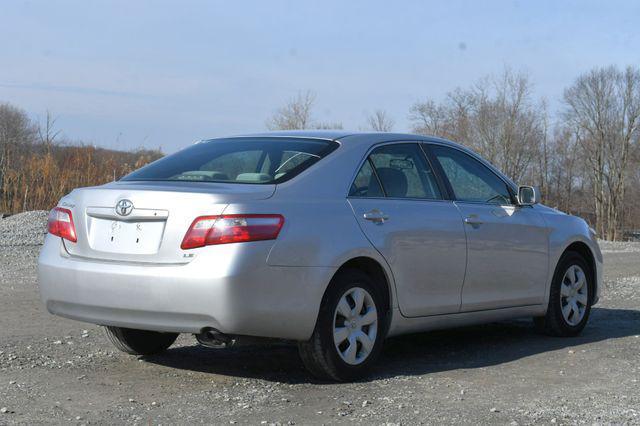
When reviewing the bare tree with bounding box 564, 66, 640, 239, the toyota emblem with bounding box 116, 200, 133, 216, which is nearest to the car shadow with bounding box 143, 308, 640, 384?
the toyota emblem with bounding box 116, 200, 133, 216

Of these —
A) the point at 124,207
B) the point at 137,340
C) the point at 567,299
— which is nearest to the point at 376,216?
the point at 124,207

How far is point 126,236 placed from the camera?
18.4 ft

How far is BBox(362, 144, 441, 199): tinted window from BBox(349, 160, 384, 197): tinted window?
0.06 metres

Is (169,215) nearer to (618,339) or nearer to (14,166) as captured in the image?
(618,339)

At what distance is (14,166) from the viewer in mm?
24719

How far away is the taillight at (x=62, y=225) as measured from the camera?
590cm

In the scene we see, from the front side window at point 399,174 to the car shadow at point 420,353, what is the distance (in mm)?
1181

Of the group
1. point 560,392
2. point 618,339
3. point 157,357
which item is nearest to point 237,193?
point 157,357

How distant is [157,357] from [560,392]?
2.80 metres

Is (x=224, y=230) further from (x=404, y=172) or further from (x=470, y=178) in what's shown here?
(x=470, y=178)

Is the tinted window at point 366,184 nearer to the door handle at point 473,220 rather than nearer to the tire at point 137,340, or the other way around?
the door handle at point 473,220

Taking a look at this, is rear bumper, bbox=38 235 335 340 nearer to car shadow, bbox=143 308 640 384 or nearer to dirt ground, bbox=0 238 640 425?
dirt ground, bbox=0 238 640 425

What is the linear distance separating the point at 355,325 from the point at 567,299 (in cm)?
279

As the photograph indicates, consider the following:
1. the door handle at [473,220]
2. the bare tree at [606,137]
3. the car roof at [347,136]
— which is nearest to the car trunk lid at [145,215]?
the car roof at [347,136]
